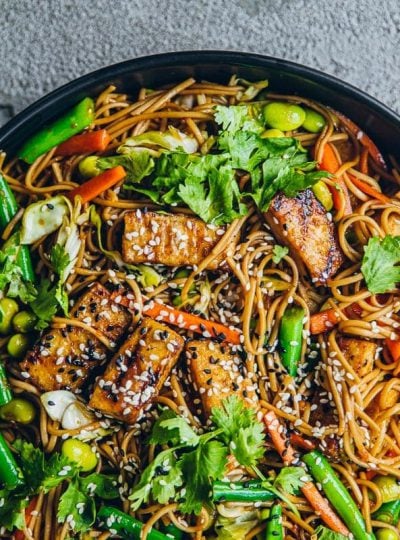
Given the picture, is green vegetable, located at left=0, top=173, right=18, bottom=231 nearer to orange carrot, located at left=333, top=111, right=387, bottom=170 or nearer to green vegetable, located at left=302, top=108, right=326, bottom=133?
green vegetable, located at left=302, top=108, right=326, bottom=133

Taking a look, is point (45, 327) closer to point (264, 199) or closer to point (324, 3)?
point (264, 199)

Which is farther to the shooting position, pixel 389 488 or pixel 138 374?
pixel 389 488

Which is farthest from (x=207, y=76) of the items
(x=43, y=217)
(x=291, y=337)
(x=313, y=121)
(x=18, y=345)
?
(x=18, y=345)

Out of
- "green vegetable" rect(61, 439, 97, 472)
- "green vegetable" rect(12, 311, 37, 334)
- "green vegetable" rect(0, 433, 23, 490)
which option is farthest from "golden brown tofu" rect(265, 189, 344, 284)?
"green vegetable" rect(0, 433, 23, 490)

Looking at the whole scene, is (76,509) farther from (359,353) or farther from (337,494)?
(359,353)

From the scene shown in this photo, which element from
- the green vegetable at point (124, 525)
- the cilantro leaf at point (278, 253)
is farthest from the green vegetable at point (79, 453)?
the cilantro leaf at point (278, 253)

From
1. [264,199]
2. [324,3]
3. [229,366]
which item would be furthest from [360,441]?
[324,3]
